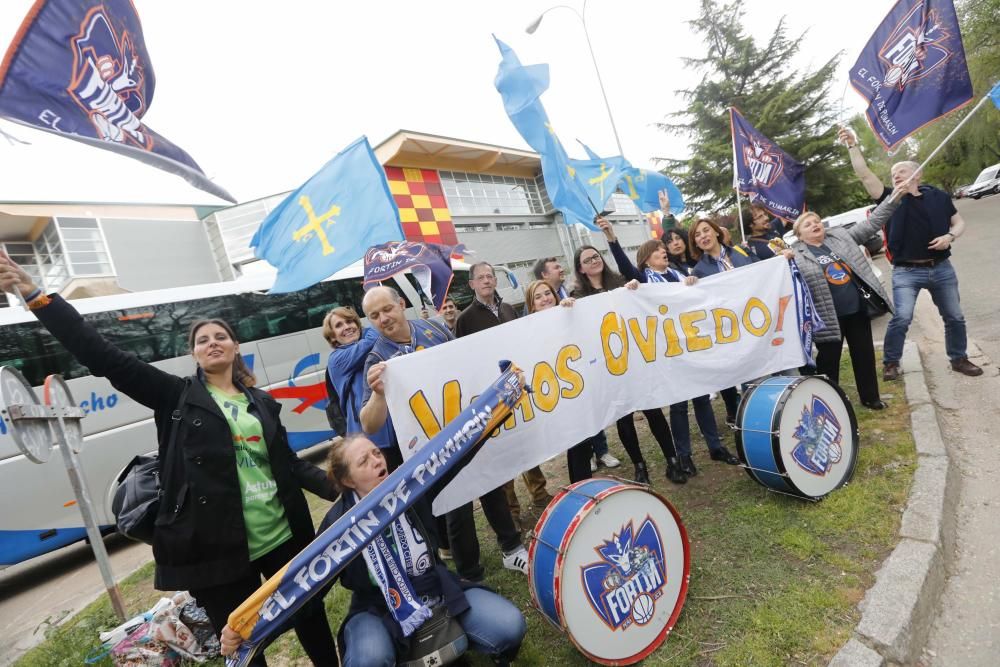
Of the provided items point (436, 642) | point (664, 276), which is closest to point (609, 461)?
point (664, 276)

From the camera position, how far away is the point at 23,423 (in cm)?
285

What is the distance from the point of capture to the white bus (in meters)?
5.57

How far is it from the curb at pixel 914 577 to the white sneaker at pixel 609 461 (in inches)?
83.6

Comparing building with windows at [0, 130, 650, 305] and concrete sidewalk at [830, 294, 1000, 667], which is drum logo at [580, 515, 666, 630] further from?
building with windows at [0, 130, 650, 305]

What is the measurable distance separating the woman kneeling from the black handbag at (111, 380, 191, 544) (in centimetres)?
65

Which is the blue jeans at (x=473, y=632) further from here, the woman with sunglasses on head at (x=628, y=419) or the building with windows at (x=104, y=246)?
the building with windows at (x=104, y=246)

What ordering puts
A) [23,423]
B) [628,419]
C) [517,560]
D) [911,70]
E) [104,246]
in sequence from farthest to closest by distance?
1. [104,246]
2. [911,70]
3. [628,419]
4. [517,560]
5. [23,423]

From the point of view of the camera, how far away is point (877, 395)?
166 inches

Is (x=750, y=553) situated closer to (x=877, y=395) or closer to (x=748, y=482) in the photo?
(x=748, y=482)

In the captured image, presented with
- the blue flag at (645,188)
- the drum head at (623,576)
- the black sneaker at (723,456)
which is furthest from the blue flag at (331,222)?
the blue flag at (645,188)

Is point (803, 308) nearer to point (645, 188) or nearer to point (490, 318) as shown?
point (490, 318)

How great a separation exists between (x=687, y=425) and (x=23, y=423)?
435cm

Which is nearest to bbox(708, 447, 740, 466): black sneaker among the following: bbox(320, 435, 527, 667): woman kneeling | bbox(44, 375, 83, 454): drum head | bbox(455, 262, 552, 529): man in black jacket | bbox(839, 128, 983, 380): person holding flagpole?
bbox(455, 262, 552, 529): man in black jacket

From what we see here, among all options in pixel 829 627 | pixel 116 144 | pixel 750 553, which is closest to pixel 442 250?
pixel 116 144
